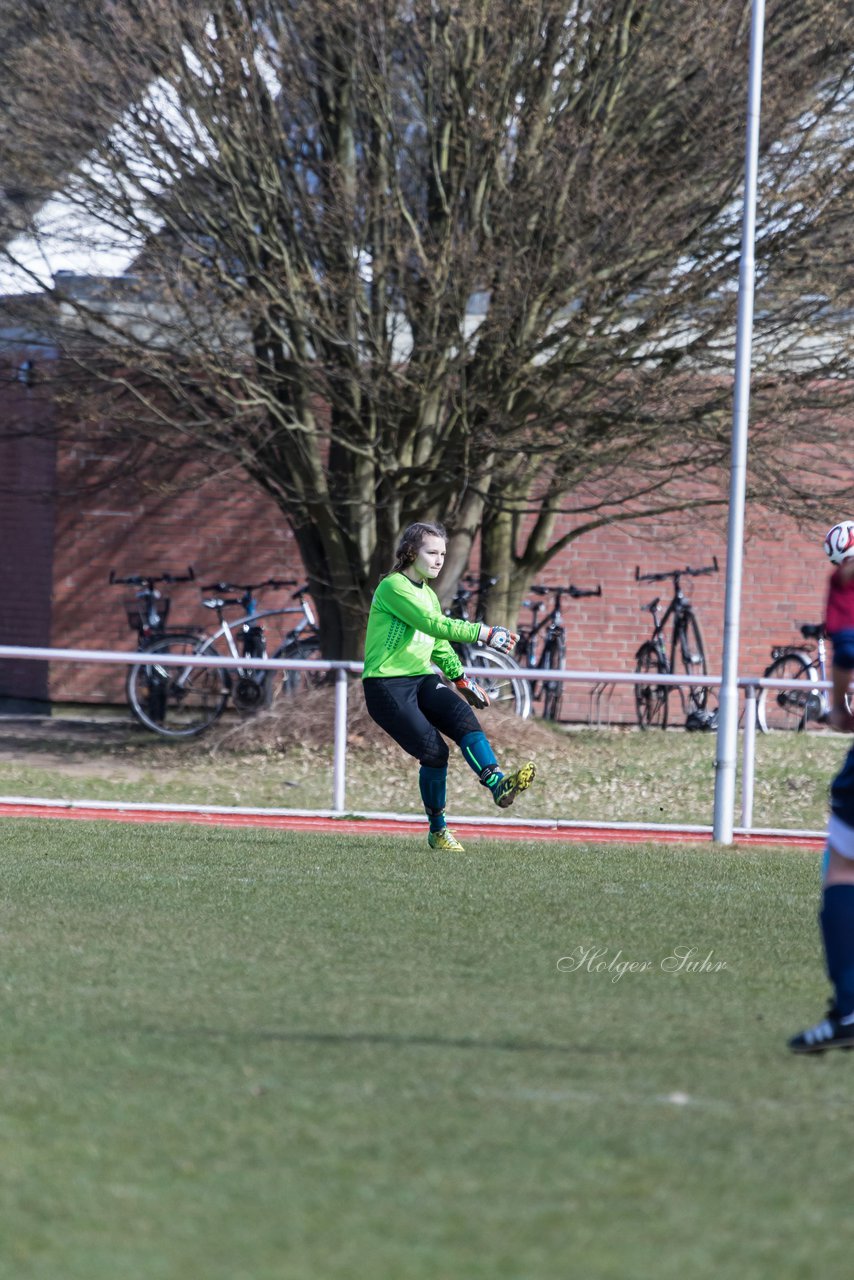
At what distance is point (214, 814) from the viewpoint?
37.6 ft

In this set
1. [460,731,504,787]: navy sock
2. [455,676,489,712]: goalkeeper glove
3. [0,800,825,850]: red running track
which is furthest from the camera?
[0,800,825,850]: red running track

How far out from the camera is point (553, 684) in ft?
53.0

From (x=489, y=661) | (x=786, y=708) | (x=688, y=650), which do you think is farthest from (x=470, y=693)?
(x=688, y=650)

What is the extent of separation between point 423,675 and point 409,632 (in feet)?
0.93

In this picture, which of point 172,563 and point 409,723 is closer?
point 409,723

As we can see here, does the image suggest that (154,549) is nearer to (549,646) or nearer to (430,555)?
(549,646)

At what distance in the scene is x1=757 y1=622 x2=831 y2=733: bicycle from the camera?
1236 centimetres

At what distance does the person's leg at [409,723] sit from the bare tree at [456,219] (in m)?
4.08

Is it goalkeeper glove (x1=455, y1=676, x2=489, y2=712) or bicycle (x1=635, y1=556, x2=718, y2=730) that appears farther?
bicycle (x1=635, y1=556, x2=718, y2=730)

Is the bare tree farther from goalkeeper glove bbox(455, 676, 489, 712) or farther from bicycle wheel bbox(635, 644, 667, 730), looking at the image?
goalkeeper glove bbox(455, 676, 489, 712)

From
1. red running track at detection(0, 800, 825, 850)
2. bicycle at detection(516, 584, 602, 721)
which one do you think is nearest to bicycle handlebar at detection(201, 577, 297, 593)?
bicycle at detection(516, 584, 602, 721)

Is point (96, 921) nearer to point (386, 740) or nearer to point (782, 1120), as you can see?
point (782, 1120)

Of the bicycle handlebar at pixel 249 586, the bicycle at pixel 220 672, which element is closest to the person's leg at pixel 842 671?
the bicycle at pixel 220 672

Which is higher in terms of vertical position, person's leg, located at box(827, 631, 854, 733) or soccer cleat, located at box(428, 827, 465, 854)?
person's leg, located at box(827, 631, 854, 733)
